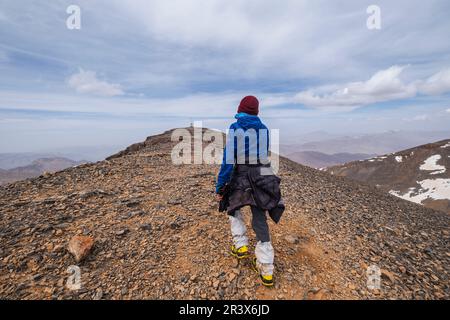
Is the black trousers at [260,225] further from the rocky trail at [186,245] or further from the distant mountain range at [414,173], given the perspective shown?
the distant mountain range at [414,173]

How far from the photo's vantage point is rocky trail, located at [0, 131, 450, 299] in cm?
484

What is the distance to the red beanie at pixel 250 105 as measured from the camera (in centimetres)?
482

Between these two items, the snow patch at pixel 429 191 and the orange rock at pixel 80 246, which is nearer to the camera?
the orange rock at pixel 80 246

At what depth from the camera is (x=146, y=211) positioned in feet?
25.2

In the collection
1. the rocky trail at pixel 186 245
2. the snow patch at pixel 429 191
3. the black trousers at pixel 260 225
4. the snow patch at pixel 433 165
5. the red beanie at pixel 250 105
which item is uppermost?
the red beanie at pixel 250 105

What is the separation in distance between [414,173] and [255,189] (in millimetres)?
118453

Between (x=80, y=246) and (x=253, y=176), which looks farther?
(x=80, y=246)

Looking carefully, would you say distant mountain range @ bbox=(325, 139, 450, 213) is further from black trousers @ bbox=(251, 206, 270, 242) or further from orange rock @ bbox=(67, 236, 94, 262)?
orange rock @ bbox=(67, 236, 94, 262)

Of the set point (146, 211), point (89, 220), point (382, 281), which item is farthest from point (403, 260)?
point (89, 220)

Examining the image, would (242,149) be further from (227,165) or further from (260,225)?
(260,225)

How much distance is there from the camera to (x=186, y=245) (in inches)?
237

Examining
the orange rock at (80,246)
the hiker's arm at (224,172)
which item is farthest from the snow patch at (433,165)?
the orange rock at (80,246)

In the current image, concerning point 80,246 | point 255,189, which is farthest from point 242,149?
point 80,246

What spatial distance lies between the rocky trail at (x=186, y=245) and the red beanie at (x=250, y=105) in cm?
344
